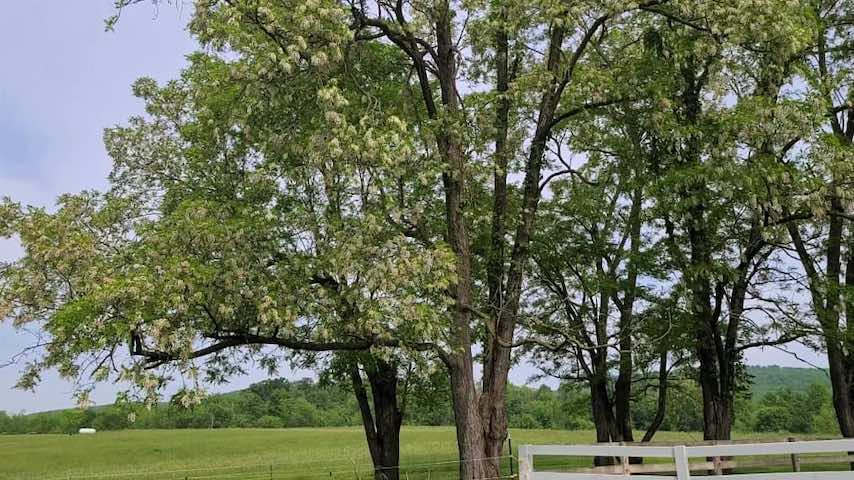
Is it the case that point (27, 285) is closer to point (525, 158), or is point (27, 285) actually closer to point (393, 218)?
point (393, 218)

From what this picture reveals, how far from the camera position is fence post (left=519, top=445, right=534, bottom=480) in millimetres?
10734

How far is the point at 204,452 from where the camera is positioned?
44.3 m

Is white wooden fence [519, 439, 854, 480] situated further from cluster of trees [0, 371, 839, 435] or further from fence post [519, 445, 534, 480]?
cluster of trees [0, 371, 839, 435]

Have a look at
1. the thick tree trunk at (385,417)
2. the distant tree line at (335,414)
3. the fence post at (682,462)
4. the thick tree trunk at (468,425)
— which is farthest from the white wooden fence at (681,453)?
the distant tree line at (335,414)

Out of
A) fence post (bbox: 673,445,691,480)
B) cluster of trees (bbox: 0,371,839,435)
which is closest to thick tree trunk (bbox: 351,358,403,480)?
fence post (bbox: 673,445,691,480)

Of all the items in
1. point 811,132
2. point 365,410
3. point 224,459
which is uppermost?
point 811,132

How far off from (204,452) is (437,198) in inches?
1359

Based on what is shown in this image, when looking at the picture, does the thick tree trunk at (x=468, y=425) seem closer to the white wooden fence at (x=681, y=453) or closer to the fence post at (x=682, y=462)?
the white wooden fence at (x=681, y=453)

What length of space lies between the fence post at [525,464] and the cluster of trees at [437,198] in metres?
1.88

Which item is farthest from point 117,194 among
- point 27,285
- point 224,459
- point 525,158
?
point 224,459

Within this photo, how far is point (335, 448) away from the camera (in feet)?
147

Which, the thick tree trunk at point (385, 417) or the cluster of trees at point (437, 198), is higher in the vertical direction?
the cluster of trees at point (437, 198)

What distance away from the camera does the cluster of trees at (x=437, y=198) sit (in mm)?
11109

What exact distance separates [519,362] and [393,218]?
575 inches
